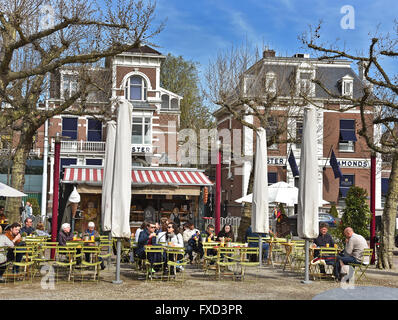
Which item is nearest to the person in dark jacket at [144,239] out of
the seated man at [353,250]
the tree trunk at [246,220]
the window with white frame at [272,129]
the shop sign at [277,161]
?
the seated man at [353,250]

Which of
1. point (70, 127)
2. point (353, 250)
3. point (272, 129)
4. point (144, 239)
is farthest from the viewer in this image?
point (70, 127)

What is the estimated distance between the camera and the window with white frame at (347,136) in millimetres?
33906

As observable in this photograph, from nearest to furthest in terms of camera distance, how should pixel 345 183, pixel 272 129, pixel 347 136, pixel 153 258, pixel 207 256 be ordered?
pixel 153 258, pixel 207 256, pixel 272 129, pixel 345 183, pixel 347 136

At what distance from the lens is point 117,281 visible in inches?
398

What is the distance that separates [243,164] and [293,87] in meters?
13.2

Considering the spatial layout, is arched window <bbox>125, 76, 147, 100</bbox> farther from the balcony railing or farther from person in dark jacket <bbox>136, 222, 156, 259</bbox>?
person in dark jacket <bbox>136, 222, 156, 259</bbox>

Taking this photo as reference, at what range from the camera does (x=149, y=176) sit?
22500 millimetres

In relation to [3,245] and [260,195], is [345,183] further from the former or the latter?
[3,245]

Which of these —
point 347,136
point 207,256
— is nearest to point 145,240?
point 207,256

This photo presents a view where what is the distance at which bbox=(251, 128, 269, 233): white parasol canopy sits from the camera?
1293 cm

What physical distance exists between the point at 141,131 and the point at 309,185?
2432 cm

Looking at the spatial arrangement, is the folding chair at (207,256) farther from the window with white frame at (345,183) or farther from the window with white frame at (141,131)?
the window with white frame at (345,183)
